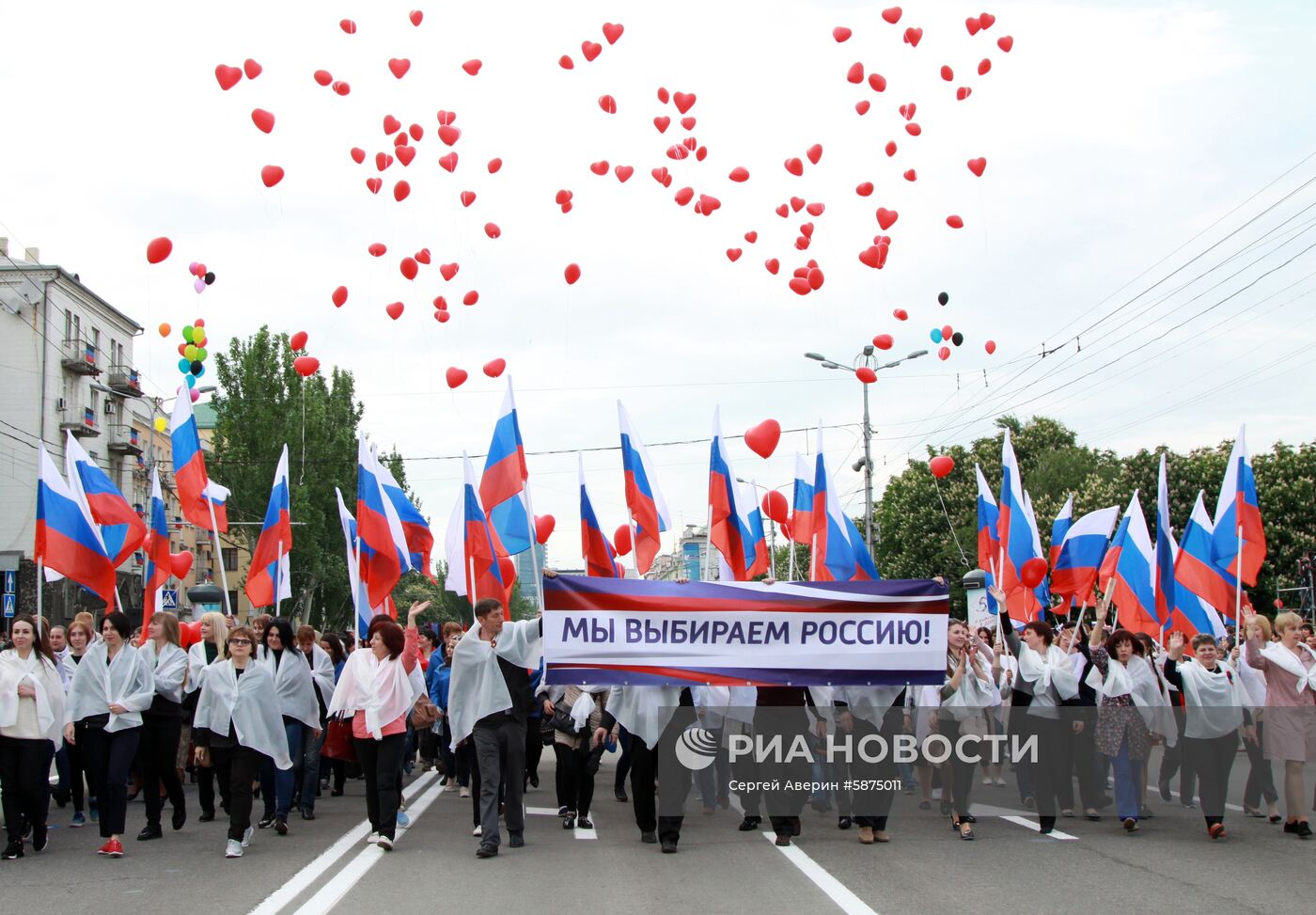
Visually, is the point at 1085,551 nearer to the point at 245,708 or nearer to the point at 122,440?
the point at 245,708

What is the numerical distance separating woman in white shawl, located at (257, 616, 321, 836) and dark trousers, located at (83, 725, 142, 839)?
1180mm

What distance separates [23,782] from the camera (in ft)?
33.2

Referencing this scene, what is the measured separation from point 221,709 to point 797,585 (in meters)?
4.55

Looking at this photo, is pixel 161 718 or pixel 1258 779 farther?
pixel 1258 779

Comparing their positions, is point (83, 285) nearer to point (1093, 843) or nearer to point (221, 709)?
point (221, 709)

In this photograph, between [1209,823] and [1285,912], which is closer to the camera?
[1285,912]

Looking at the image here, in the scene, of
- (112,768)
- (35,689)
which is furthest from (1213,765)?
(35,689)

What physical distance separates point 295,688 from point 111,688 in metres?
1.76

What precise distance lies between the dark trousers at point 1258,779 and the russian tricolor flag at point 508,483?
22.6ft

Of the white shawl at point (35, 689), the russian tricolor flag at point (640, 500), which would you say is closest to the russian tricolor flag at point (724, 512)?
the russian tricolor flag at point (640, 500)

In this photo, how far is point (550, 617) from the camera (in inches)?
407

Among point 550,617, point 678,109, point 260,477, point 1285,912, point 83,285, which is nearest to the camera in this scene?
point 1285,912

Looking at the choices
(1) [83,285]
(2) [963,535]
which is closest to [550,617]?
(2) [963,535]

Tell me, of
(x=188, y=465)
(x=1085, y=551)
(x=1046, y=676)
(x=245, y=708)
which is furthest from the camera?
(x=1085, y=551)
